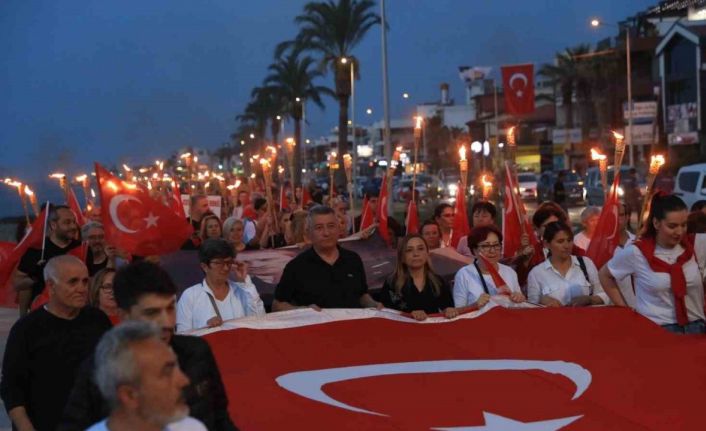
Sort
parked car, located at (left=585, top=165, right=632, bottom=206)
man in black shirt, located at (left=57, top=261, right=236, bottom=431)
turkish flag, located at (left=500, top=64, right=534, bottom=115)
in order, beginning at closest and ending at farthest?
man in black shirt, located at (left=57, top=261, right=236, bottom=431), parked car, located at (left=585, top=165, right=632, bottom=206), turkish flag, located at (left=500, top=64, right=534, bottom=115)

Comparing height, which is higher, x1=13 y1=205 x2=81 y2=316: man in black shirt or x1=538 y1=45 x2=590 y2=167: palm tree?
x1=538 y1=45 x2=590 y2=167: palm tree

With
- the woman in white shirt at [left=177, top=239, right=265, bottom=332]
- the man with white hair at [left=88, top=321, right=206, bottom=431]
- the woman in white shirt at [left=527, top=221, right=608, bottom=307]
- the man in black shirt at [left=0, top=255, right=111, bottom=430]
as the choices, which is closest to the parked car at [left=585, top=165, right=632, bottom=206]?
the woman in white shirt at [left=527, top=221, right=608, bottom=307]

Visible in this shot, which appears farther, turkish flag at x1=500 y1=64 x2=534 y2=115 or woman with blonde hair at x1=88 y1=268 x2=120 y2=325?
turkish flag at x1=500 y1=64 x2=534 y2=115

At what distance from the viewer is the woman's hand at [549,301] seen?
707 cm

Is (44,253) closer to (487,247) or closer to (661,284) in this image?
(487,247)

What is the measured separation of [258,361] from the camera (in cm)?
604

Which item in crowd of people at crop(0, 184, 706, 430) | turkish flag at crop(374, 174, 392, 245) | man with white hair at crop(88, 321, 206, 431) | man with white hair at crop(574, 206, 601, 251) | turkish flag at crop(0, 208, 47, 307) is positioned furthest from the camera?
turkish flag at crop(374, 174, 392, 245)

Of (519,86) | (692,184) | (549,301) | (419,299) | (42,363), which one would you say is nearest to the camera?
(42,363)

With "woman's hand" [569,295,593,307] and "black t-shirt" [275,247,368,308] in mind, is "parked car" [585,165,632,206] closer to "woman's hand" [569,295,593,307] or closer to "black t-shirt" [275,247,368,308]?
"woman's hand" [569,295,593,307]

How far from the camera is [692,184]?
27234mm

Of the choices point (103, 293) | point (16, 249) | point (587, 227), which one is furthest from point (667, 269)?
point (16, 249)

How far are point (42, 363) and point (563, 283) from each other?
12.4 ft

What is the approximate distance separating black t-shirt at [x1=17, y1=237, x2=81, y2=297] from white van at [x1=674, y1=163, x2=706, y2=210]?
20.3 meters

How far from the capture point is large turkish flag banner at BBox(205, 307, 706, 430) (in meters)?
5.35
